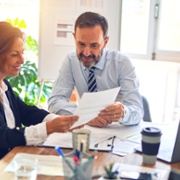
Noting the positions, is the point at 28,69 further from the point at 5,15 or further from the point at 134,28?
the point at 134,28

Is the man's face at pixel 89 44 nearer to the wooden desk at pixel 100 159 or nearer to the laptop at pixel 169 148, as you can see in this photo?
the laptop at pixel 169 148

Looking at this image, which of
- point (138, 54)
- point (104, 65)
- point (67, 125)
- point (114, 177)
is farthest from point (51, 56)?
point (114, 177)

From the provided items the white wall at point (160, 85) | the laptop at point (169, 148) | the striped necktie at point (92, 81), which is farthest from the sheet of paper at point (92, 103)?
the white wall at point (160, 85)

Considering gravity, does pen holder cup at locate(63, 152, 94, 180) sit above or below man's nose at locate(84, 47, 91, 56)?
below

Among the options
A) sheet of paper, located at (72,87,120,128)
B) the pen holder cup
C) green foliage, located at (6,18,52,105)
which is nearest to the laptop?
sheet of paper, located at (72,87,120,128)

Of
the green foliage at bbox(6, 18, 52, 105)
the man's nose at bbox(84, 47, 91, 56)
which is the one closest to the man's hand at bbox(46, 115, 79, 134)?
the man's nose at bbox(84, 47, 91, 56)

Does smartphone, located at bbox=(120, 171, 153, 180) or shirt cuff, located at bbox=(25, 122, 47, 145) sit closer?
smartphone, located at bbox=(120, 171, 153, 180)

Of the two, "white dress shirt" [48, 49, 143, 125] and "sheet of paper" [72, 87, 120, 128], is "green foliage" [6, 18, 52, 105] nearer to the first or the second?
"white dress shirt" [48, 49, 143, 125]

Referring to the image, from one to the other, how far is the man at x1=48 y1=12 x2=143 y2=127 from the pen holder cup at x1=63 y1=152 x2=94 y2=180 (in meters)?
0.95

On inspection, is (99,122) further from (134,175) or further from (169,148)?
(134,175)

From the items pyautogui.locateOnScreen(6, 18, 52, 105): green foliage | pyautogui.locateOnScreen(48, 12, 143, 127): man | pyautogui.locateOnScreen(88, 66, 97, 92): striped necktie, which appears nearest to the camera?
pyautogui.locateOnScreen(48, 12, 143, 127): man

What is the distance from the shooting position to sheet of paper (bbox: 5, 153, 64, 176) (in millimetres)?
1326

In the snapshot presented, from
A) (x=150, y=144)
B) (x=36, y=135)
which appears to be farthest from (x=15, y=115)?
(x=150, y=144)

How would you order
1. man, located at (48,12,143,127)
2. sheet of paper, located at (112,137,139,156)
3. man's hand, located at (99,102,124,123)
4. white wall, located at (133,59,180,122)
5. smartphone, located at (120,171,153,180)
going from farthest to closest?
white wall, located at (133,59,180,122) → man, located at (48,12,143,127) → man's hand, located at (99,102,124,123) → sheet of paper, located at (112,137,139,156) → smartphone, located at (120,171,153,180)
